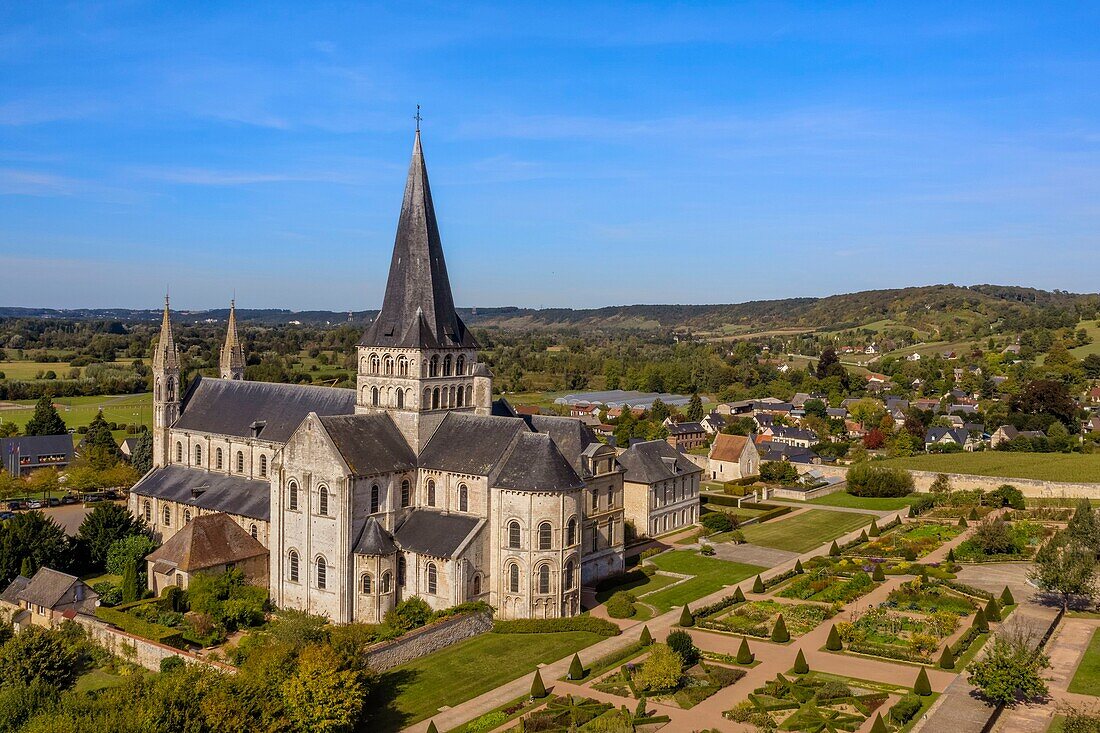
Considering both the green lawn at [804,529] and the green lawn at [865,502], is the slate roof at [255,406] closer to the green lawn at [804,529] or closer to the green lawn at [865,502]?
the green lawn at [804,529]

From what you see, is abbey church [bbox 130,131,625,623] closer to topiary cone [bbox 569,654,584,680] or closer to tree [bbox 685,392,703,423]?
topiary cone [bbox 569,654,584,680]

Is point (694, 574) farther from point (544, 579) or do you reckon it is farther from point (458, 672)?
point (458, 672)

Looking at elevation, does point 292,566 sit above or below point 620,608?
above

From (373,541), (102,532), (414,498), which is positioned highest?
(414,498)

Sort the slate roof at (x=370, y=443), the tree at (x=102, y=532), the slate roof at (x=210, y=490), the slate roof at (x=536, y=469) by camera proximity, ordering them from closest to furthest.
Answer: the slate roof at (x=536, y=469), the slate roof at (x=370, y=443), the tree at (x=102, y=532), the slate roof at (x=210, y=490)

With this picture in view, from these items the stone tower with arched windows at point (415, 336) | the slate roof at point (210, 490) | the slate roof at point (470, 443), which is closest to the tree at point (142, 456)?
the slate roof at point (210, 490)

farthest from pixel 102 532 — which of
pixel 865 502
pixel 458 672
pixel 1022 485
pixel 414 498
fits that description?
pixel 1022 485
